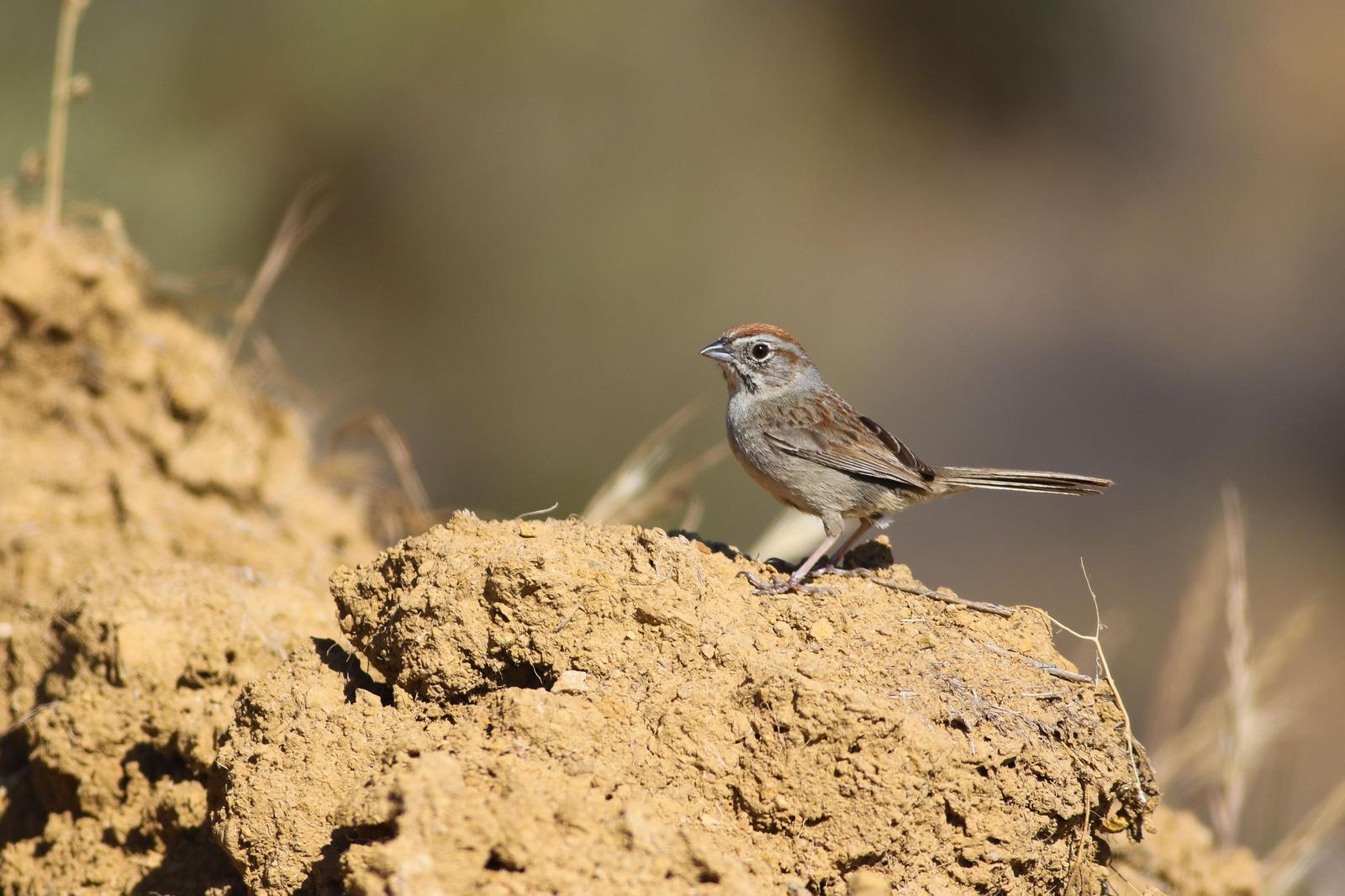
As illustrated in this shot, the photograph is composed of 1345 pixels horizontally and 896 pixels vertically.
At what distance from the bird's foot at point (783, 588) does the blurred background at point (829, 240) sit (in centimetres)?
261

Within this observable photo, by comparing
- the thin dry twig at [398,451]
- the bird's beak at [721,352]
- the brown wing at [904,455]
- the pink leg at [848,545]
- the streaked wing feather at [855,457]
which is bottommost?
the thin dry twig at [398,451]

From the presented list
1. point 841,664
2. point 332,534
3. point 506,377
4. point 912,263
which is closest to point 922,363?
point 912,263

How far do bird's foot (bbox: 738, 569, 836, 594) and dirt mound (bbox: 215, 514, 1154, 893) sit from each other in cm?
13

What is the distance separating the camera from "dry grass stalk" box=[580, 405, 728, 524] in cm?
572

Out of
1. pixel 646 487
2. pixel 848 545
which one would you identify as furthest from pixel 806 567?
pixel 646 487

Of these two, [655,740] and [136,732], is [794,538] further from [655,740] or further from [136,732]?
[136,732]

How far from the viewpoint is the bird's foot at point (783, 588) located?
12.6 ft

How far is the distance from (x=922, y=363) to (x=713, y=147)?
5329mm

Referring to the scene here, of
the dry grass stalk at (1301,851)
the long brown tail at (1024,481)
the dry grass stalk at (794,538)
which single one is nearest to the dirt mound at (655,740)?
the long brown tail at (1024,481)

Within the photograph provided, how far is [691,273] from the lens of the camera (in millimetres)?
14883

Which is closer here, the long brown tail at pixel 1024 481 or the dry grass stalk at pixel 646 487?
the long brown tail at pixel 1024 481

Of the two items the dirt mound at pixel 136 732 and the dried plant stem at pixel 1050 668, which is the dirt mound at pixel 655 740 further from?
the dirt mound at pixel 136 732

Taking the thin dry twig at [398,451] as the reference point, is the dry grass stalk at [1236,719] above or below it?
above

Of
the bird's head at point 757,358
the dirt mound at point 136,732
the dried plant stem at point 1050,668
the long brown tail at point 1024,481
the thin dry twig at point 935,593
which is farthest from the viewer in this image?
the bird's head at point 757,358
